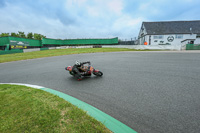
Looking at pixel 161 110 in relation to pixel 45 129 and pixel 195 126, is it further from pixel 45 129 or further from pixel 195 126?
pixel 45 129

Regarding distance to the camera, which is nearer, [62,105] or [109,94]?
[62,105]

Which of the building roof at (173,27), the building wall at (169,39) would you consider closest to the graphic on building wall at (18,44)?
the building wall at (169,39)

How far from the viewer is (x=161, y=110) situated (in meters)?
2.41

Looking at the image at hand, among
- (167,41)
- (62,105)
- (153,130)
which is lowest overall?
(153,130)

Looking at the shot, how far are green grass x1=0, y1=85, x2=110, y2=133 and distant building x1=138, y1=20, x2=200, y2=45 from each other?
1369 inches

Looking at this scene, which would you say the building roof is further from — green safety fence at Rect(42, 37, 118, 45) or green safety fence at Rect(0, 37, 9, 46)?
green safety fence at Rect(0, 37, 9, 46)

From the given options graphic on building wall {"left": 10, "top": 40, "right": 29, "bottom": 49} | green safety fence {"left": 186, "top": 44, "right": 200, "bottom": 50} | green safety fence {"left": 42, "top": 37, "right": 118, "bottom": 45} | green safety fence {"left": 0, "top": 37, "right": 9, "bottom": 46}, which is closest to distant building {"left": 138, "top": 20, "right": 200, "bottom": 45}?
green safety fence {"left": 186, "top": 44, "right": 200, "bottom": 50}

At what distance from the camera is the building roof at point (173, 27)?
33906 millimetres

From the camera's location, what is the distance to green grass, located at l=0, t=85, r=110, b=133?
1786 mm

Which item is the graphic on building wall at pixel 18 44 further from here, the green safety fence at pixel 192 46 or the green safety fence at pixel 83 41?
the green safety fence at pixel 192 46

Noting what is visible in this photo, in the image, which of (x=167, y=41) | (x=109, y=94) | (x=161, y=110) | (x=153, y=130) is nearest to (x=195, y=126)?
(x=161, y=110)

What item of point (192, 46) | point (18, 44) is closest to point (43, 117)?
point (192, 46)

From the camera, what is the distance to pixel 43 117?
207 centimetres

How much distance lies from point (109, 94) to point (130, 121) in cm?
126
